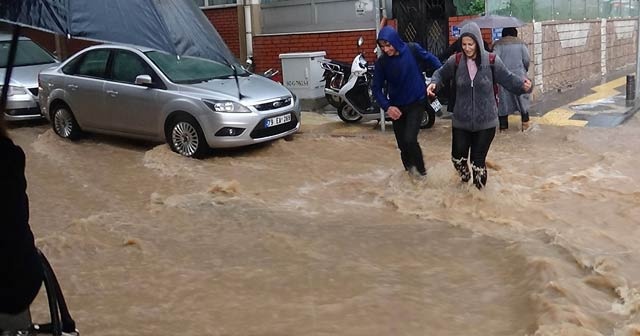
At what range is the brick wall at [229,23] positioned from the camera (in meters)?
15.7

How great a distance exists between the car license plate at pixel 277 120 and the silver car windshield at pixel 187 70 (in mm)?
788

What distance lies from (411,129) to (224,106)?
2825mm

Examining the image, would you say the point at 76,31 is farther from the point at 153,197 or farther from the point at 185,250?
the point at 153,197

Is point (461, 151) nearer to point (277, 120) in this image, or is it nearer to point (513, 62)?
point (277, 120)

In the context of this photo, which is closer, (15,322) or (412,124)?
(15,322)

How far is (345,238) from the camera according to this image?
6414 millimetres

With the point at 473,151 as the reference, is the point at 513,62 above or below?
above

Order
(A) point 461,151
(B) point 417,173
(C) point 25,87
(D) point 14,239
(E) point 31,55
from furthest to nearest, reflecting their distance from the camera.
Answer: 1. (E) point 31,55
2. (C) point 25,87
3. (B) point 417,173
4. (A) point 461,151
5. (D) point 14,239

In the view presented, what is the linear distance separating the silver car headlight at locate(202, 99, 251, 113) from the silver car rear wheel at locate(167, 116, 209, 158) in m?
0.34

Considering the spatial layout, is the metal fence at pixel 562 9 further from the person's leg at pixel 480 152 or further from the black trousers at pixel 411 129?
the person's leg at pixel 480 152

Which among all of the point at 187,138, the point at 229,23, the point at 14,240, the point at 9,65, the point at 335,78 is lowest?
the point at 187,138

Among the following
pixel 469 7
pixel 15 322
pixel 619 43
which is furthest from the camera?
pixel 619 43

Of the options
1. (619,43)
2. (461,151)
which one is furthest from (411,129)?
(619,43)

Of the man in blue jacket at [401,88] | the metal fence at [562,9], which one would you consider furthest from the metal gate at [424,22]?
the man in blue jacket at [401,88]
